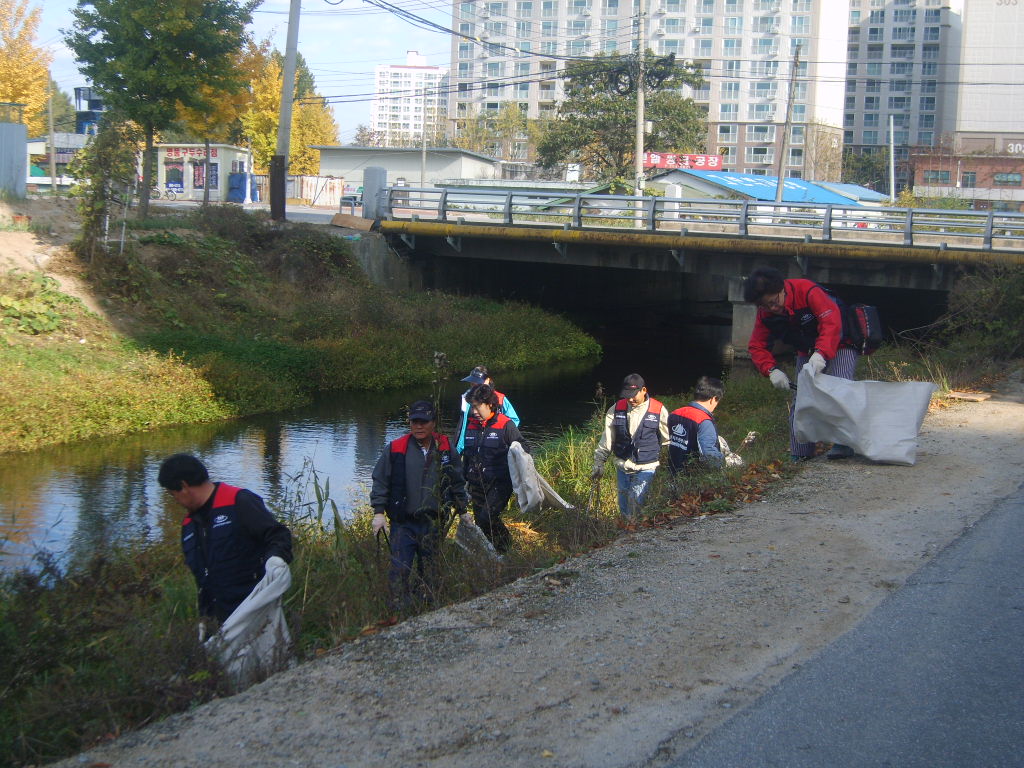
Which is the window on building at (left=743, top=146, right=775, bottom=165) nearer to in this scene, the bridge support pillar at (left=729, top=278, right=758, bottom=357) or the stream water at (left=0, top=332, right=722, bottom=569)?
the bridge support pillar at (left=729, top=278, right=758, bottom=357)

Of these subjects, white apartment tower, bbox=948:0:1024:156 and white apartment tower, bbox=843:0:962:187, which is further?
white apartment tower, bbox=843:0:962:187

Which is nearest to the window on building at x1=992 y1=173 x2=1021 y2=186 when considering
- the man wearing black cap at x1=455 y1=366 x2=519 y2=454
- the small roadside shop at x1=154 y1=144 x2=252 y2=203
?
the small roadside shop at x1=154 y1=144 x2=252 y2=203

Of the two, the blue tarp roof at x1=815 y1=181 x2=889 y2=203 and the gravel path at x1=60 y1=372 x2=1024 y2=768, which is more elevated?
the blue tarp roof at x1=815 y1=181 x2=889 y2=203

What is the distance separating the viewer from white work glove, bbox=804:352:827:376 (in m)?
8.23

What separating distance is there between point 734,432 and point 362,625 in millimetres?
10029

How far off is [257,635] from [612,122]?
5693 cm

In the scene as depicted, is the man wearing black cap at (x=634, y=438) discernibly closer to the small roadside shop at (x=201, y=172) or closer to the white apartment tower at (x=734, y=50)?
the small roadside shop at (x=201, y=172)

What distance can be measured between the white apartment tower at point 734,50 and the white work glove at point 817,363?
76276 mm

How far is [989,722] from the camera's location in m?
4.00

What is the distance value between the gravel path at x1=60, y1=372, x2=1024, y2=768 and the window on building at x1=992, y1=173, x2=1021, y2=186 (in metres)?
78.7

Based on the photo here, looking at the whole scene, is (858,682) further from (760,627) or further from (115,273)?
(115,273)


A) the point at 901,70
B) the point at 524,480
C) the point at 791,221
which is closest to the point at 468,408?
the point at 524,480

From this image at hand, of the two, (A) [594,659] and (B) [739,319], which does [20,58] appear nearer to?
(B) [739,319]

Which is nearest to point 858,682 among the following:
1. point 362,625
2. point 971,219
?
point 362,625
